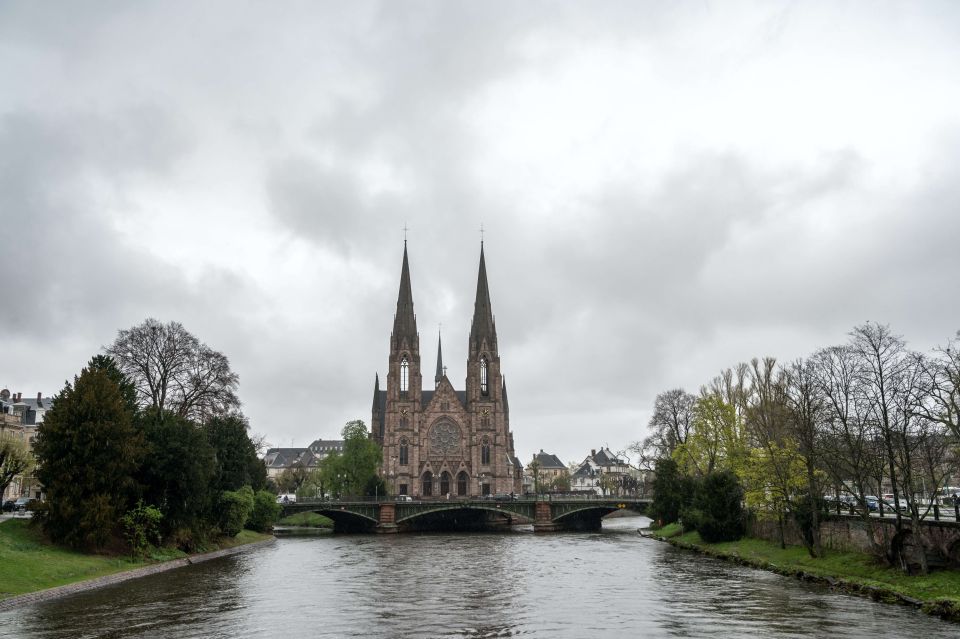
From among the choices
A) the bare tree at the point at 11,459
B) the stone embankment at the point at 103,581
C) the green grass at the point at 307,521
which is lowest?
the green grass at the point at 307,521

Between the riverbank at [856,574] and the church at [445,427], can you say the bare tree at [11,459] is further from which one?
the church at [445,427]

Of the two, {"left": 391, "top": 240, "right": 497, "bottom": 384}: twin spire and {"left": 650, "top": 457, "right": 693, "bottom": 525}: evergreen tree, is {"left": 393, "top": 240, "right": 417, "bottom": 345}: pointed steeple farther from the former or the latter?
{"left": 650, "top": 457, "right": 693, "bottom": 525}: evergreen tree

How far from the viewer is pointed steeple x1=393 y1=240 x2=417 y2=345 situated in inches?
5202

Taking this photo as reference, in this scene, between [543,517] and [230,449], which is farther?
[543,517]

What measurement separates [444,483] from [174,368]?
69820mm

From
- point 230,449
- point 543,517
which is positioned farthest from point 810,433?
point 543,517

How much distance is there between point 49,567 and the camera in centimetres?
3744

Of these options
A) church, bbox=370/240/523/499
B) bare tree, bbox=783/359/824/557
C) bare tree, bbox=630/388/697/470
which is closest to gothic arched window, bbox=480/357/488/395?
church, bbox=370/240/523/499

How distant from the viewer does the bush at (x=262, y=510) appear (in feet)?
245

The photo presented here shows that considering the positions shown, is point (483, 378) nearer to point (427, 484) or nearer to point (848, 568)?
point (427, 484)

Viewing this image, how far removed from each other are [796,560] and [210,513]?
41.6 meters

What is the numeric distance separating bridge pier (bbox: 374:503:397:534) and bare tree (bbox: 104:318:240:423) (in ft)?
113

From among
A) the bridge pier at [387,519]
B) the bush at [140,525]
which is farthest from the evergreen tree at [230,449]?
the bridge pier at [387,519]

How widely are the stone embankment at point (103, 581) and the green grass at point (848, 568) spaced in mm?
34652
